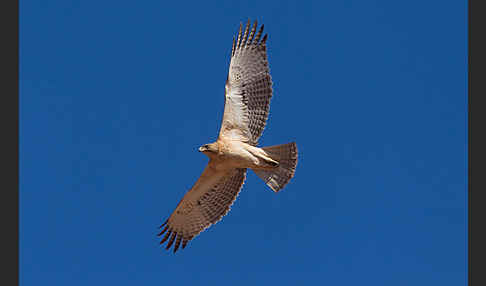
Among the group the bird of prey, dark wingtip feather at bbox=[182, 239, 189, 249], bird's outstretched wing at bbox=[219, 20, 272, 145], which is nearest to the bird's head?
the bird of prey

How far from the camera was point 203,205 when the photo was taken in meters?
13.7

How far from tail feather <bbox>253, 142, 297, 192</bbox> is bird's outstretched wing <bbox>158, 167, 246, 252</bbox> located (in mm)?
545

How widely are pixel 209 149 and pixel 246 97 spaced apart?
1.18 meters

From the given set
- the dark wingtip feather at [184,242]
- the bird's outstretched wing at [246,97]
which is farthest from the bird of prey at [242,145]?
the dark wingtip feather at [184,242]

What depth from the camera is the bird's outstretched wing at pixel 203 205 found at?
44.0ft

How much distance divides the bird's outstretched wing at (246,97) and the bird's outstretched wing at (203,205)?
68 centimetres

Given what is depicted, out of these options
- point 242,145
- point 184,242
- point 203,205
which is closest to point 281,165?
point 242,145

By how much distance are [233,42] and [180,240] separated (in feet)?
11.6

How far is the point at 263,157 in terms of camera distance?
13.0 meters

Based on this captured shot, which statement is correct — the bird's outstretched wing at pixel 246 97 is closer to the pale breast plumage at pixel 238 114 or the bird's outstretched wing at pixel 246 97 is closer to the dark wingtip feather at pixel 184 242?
the pale breast plumage at pixel 238 114

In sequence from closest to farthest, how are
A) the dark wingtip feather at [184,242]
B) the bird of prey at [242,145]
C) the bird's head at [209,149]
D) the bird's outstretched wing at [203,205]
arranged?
the bird's head at [209,149] → the bird of prey at [242,145] → the bird's outstretched wing at [203,205] → the dark wingtip feather at [184,242]

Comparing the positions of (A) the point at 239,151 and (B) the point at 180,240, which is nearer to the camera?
(A) the point at 239,151

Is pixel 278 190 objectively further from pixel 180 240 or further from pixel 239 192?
pixel 180 240

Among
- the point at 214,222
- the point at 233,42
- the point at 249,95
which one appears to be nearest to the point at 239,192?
the point at 214,222
